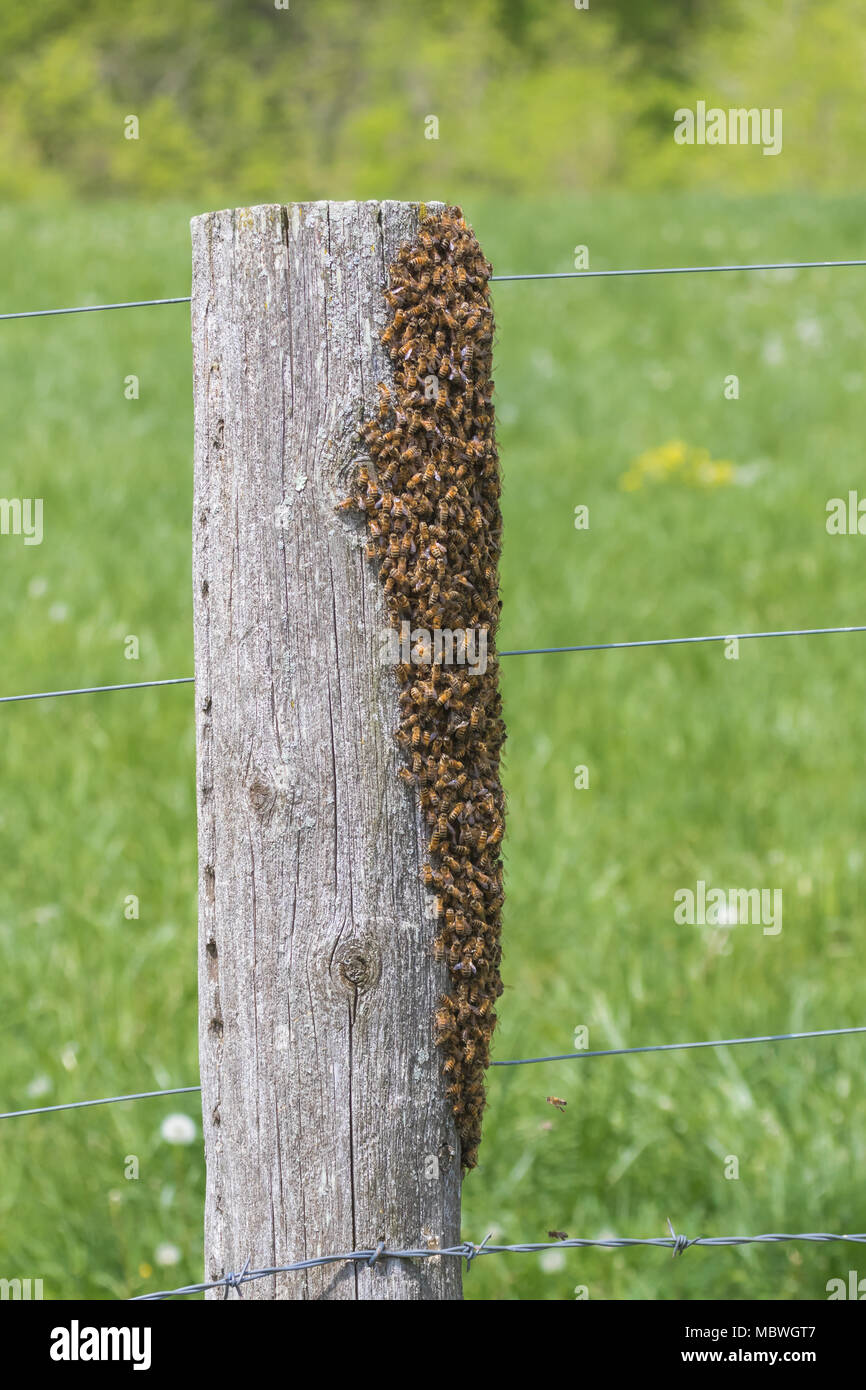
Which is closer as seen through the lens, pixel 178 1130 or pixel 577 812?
pixel 178 1130

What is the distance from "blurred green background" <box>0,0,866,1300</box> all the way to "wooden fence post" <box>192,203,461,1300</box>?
142 centimetres

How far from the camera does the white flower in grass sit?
3400 mm

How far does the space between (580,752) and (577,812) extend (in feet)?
1.61

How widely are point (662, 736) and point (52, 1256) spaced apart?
3.29 metres

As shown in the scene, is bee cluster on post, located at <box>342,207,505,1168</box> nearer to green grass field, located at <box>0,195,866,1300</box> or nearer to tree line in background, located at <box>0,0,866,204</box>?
green grass field, located at <box>0,195,866,1300</box>

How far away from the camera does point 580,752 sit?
5.52 metres

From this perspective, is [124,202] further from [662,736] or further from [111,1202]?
[111,1202]

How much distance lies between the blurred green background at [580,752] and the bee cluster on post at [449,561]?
1548mm

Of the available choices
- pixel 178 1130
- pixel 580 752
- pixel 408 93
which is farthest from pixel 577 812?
pixel 408 93

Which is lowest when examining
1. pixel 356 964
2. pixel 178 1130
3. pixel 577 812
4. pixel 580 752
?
pixel 178 1130

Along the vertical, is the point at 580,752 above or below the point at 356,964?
above

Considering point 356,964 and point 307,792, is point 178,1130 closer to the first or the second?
point 356,964

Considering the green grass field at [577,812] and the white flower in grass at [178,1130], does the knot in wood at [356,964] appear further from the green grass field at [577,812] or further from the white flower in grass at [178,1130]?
the white flower in grass at [178,1130]

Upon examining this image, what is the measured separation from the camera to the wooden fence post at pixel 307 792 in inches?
73.2
